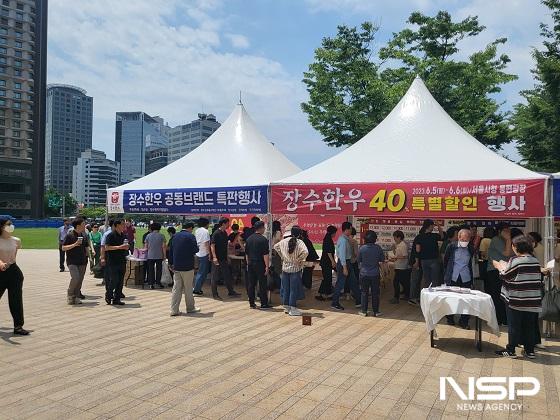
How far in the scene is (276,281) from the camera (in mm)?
9008

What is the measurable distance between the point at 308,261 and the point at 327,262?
51 cm

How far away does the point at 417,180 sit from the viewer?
708 centimetres

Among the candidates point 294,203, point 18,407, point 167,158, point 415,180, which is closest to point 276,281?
point 294,203

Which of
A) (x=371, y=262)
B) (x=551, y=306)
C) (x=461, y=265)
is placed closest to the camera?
(x=551, y=306)

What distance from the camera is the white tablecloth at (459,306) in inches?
201

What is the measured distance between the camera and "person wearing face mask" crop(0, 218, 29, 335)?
5.65m

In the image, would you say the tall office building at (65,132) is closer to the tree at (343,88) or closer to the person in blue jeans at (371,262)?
the tree at (343,88)

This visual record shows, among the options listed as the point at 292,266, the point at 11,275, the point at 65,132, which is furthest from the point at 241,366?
the point at 65,132

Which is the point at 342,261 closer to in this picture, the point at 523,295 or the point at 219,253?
the point at 219,253

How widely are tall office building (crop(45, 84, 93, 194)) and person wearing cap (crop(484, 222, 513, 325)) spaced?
135451 mm

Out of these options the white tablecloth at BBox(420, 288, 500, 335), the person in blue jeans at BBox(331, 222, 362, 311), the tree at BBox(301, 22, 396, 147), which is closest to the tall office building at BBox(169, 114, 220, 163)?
the tree at BBox(301, 22, 396, 147)

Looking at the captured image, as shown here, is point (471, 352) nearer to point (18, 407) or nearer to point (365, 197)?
point (365, 197)

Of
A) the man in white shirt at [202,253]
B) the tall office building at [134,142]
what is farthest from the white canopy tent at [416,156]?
the tall office building at [134,142]

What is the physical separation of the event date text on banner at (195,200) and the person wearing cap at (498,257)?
13.7ft
